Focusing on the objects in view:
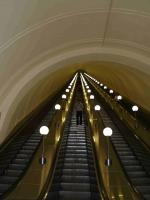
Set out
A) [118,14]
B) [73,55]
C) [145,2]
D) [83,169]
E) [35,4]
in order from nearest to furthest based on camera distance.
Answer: [35,4] → [145,2] → [118,14] → [83,169] → [73,55]

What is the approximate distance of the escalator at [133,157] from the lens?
31.6ft

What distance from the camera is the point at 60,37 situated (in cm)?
1061

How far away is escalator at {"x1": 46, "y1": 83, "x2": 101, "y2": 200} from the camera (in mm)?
8533

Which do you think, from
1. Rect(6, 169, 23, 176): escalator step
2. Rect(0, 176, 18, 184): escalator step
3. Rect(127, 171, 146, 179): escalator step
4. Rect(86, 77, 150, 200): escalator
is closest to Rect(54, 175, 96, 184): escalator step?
Rect(86, 77, 150, 200): escalator

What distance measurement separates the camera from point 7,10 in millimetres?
6258

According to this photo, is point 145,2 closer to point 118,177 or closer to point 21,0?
point 21,0

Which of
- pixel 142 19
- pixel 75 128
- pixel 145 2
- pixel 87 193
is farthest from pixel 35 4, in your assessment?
pixel 75 128

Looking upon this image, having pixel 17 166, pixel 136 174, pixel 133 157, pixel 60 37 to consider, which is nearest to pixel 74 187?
pixel 136 174

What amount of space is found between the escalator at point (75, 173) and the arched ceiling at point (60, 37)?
8.40 ft

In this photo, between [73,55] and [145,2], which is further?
[73,55]

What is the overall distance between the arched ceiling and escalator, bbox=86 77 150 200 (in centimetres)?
250

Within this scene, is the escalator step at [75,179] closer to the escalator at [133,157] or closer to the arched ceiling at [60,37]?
the escalator at [133,157]

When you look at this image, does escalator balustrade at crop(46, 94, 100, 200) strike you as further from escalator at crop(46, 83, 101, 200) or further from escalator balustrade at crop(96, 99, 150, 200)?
escalator balustrade at crop(96, 99, 150, 200)

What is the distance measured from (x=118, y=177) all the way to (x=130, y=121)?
21.8 ft
